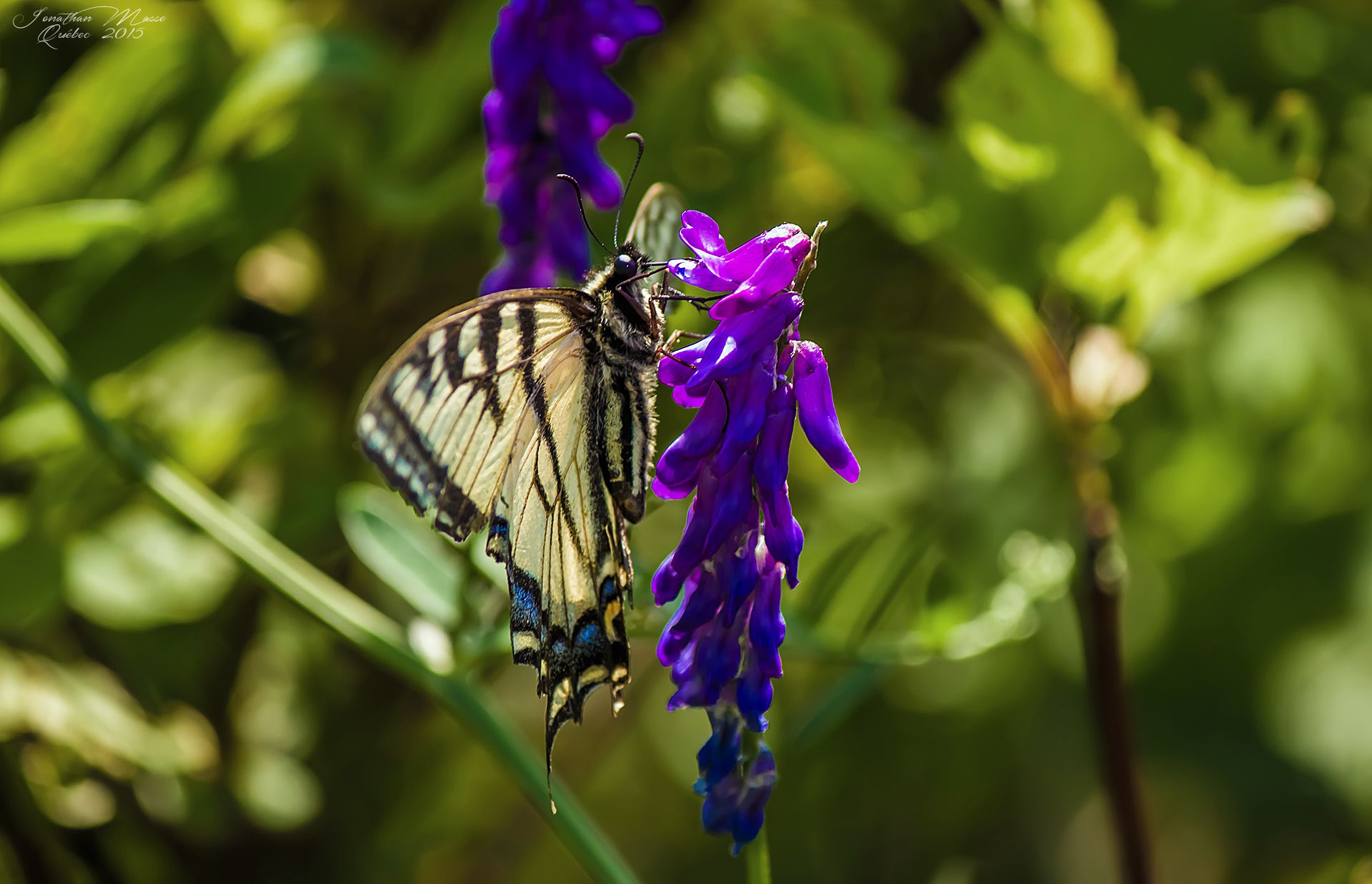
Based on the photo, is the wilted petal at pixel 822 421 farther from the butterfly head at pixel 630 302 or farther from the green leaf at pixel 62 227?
the green leaf at pixel 62 227

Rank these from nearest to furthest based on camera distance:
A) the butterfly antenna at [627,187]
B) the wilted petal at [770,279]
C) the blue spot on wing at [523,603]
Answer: the wilted petal at [770,279], the blue spot on wing at [523,603], the butterfly antenna at [627,187]

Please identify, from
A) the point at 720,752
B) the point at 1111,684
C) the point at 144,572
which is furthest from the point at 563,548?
the point at 144,572

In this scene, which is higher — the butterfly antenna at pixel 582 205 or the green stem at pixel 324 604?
the butterfly antenna at pixel 582 205

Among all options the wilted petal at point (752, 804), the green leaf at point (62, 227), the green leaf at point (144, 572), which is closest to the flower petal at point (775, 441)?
the wilted petal at point (752, 804)

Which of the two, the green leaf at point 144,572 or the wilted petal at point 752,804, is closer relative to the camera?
the wilted petal at point 752,804

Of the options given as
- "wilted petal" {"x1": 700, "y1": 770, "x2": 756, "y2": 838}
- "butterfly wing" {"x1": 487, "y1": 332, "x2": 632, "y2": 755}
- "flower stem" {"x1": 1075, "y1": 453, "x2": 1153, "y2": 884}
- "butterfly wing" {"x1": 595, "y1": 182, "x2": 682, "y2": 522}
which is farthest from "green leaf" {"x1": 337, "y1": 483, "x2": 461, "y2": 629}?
"flower stem" {"x1": 1075, "y1": 453, "x2": 1153, "y2": 884}

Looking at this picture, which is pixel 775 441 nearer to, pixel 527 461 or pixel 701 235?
pixel 701 235
